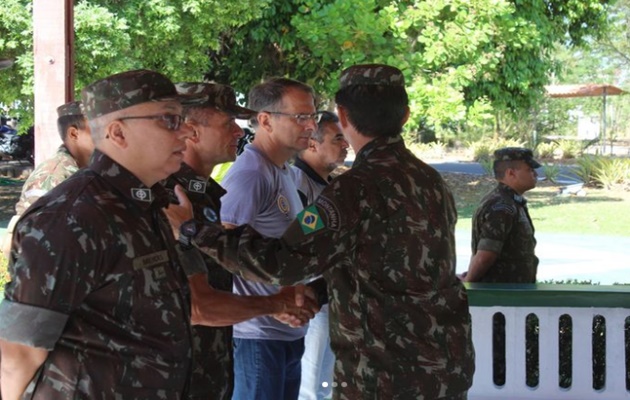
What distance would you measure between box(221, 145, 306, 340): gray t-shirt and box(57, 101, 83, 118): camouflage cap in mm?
903

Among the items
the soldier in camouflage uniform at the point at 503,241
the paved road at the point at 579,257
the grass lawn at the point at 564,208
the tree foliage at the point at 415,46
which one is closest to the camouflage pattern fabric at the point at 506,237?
the soldier in camouflage uniform at the point at 503,241

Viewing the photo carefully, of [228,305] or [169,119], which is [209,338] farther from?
[169,119]

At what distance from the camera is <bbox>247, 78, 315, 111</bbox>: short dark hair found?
3.53 m

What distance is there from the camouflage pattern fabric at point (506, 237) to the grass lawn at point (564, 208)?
1169 centimetres

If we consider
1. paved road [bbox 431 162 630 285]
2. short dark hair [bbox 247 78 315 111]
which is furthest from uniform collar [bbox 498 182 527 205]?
paved road [bbox 431 162 630 285]

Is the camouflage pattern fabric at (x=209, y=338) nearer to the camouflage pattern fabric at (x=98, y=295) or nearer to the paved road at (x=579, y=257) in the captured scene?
the camouflage pattern fabric at (x=98, y=295)

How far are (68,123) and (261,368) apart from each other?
4.89ft

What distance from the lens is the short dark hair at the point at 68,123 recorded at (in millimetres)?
3926

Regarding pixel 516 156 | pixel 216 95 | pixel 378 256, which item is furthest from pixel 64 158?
pixel 516 156

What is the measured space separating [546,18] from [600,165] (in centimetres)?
689

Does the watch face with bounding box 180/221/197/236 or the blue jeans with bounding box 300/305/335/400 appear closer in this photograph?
the watch face with bounding box 180/221/197/236

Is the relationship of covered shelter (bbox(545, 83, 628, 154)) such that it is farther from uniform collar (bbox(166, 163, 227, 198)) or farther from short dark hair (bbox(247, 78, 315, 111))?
uniform collar (bbox(166, 163, 227, 198))

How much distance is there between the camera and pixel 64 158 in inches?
154

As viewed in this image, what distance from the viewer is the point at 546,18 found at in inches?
653
